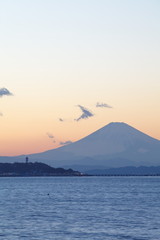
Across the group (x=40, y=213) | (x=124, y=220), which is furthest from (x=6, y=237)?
(x=40, y=213)

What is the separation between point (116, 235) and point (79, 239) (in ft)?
16.0

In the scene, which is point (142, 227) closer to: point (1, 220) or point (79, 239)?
point (79, 239)

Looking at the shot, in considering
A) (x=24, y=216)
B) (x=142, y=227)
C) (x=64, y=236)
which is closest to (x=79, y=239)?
(x=64, y=236)

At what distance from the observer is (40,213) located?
254 ft

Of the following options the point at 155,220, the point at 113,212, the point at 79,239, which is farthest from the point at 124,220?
the point at 79,239

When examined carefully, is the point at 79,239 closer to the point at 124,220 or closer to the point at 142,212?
the point at 124,220

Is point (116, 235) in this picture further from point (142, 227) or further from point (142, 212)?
point (142, 212)

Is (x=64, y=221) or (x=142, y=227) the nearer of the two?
(x=142, y=227)

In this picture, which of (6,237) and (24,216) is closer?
(6,237)

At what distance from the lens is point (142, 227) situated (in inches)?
2403

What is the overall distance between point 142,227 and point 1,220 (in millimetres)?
18384

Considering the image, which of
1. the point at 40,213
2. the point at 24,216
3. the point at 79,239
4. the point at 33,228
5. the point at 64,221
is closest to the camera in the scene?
the point at 79,239

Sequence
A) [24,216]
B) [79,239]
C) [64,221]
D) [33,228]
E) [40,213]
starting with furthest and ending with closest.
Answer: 1. [40,213]
2. [24,216]
3. [64,221]
4. [33,228]
5. [79,239]

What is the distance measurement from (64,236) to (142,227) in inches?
439
